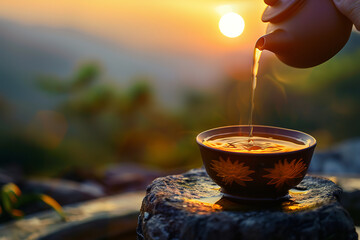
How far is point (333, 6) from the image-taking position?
2.05m

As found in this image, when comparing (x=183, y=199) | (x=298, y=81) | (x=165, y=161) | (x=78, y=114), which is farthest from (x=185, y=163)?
(x=183, y=199)

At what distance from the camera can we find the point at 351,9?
78.4 inches

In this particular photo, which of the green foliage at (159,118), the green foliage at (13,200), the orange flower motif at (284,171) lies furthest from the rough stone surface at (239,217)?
the green foliage at (159,118)

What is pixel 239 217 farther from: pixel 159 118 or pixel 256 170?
pixel 159 118

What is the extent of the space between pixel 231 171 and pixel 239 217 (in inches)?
8.9

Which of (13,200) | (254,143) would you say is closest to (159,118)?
(13,200)

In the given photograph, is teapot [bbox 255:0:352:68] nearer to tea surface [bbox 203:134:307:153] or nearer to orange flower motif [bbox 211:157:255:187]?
tea surface [bbox 203:134:307:153]

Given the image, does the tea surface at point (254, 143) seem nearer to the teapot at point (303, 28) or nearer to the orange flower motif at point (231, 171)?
the orange flower motif at point (231, 171)

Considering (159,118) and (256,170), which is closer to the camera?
(256,170)

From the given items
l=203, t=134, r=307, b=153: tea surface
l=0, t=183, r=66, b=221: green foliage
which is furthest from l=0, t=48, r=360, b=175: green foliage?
l=203, t=134, r=307, b=153: tea surface

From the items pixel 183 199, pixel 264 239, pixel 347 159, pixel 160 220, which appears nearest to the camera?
pixel 264 239

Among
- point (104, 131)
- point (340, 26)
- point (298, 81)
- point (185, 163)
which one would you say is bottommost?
point (185, 163)

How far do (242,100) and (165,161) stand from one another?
2.50 metres

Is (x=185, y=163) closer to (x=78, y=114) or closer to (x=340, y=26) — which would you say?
(x=78, y=114)
